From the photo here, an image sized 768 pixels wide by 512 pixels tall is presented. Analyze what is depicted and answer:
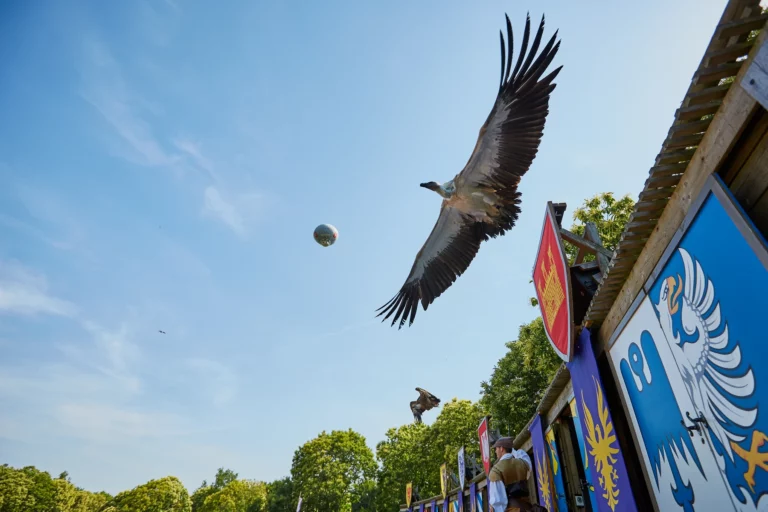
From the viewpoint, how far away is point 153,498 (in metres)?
37.9

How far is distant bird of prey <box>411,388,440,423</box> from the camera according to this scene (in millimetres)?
24406

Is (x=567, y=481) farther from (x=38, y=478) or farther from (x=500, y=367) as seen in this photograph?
(x=38, y=478)

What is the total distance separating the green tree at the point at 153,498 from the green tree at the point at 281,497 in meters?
12.3

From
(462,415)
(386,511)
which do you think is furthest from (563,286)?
(386,511)

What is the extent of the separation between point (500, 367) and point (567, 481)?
11.9 metres

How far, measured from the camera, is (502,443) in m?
4.32

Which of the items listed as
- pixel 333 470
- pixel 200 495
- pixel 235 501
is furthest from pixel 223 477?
pixel 333 470

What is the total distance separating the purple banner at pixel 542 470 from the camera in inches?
195

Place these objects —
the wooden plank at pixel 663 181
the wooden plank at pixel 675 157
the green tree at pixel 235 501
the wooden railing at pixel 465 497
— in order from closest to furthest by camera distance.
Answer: the wooden plank at pixel 675 157 → the wooden plank at pixel 663 181 → the wooden railing at pixel 465 497 → the green tree at pixel 235 501

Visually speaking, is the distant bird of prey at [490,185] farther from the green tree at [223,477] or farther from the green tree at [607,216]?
the green tree at [223,477]

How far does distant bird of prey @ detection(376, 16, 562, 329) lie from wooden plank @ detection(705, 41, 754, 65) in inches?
123

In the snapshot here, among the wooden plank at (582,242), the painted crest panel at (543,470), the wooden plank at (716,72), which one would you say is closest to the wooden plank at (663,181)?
the wooden plank at (716,72)

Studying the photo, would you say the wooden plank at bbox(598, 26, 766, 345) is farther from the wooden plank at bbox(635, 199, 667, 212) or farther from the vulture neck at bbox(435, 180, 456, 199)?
the vulture neck at bbox(435, 180, 456, 199)

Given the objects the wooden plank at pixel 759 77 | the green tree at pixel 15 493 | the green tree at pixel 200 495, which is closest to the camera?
the wooden plank at pixel 759 77
